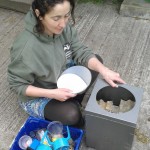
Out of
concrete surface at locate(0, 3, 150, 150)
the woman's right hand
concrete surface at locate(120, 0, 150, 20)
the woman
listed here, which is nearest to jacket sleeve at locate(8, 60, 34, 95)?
the woman

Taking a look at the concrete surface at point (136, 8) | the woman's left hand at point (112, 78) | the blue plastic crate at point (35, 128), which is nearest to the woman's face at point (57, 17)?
the woman's left hand at point (112, 78)

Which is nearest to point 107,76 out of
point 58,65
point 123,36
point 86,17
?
point 58,65

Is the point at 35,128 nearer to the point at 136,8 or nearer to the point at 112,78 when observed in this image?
the point at 112,78

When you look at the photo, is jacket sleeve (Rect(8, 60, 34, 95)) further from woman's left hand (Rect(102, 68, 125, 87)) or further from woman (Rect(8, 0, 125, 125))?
woman's left hand (Rect(102, 68, 125, 87))

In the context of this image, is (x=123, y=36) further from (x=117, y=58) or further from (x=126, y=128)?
(x=126, y=128)

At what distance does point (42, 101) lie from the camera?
5.70ft

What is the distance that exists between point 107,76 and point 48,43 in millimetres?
404

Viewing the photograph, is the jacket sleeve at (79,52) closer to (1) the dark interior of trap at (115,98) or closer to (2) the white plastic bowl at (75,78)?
(2) the white plastic bowl at (75,78)

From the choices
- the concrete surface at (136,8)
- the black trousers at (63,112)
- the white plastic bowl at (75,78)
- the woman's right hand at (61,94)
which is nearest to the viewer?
the woman's right hand at (61,94)

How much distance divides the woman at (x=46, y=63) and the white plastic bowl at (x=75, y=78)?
1.9 inches

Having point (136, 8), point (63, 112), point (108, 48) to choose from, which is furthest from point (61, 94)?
point (136, 8)

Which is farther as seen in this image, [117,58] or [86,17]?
[86,17]

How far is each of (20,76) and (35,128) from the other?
392mm

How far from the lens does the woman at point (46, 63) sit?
4.93ft
